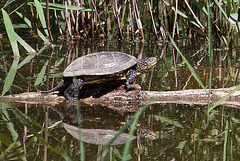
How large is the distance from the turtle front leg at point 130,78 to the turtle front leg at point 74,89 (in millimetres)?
535

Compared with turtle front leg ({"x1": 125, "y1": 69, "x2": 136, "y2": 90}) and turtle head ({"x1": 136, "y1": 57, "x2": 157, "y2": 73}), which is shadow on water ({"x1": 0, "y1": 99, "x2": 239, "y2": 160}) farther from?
turtle head ({"x1": 136, "y1": 57, "x2": 157, "y2": 73})

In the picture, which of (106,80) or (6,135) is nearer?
(6,135)

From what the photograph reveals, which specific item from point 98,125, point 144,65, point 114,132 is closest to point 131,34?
point 144,65

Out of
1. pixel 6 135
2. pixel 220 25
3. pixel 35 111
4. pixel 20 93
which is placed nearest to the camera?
pixel 6 135

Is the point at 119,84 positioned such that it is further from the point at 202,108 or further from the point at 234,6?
the point at 234,6

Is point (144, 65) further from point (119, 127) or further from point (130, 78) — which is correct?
point (119, 127)

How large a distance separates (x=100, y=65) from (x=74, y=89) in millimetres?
405

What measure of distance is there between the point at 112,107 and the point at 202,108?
1029 mm

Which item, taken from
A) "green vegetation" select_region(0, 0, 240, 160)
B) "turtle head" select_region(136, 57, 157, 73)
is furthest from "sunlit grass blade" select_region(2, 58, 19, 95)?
"turtle head" select_region(136, 57, 157, 73)

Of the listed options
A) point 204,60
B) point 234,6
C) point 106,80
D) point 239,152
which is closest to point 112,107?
point 106,80

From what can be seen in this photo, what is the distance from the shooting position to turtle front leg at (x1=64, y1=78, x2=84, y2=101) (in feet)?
14.0

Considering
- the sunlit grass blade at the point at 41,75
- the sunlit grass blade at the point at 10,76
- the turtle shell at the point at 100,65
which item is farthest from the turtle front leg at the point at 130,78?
the sunlit grass blade at the point at 10,76

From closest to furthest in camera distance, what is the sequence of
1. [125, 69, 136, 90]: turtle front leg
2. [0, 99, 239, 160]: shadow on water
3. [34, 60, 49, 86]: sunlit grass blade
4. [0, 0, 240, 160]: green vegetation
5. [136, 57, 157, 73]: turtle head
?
1. [0, 99, 239, 160]: shadow on water
2. [0, 0, 240, 160]: green vegetation
3. [125, 69, 136, 90]: turtle front leg
4. [136, 57, 157, 73]: turtle head
5. [34, 60, 49, 86]: sunlit grass blade

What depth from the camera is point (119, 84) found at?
182 inches
